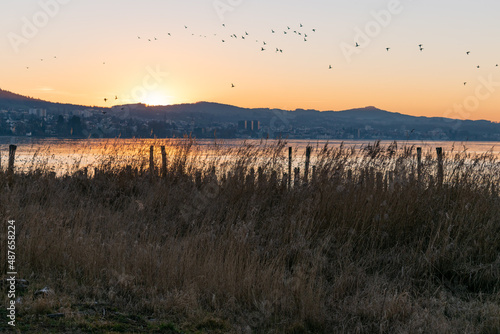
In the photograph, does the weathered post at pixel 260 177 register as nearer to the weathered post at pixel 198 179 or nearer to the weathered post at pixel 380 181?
the weathered post at pixel 198 179

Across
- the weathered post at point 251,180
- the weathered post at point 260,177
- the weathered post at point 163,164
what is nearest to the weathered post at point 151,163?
the weathered post at point 163,164

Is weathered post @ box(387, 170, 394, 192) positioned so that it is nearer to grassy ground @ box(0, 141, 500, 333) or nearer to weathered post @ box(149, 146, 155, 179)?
grassy ground @ box(0, 141, 500, 333)

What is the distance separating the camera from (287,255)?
6.11m

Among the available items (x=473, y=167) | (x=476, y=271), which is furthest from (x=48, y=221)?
(x=473, y=167)

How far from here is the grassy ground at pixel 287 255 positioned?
4.57m

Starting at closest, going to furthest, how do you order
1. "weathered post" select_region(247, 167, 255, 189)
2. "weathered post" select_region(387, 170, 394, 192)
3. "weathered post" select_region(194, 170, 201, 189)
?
"weathered post" select_region(387, 170, 394, 192) → "weathered post" select_region(247, 167, 255, 189) → "weathered post" select_region(194, 170, 201, 189)

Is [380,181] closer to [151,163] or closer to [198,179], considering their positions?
[198,179]

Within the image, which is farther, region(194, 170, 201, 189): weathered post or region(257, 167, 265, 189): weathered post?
region(194, 170, 201, 189): weathered post

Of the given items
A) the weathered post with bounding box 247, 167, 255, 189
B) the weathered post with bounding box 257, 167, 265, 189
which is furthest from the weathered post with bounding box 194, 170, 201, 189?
the weathered post with bounding box 247, 167, 255, 189

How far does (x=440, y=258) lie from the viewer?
611 cm

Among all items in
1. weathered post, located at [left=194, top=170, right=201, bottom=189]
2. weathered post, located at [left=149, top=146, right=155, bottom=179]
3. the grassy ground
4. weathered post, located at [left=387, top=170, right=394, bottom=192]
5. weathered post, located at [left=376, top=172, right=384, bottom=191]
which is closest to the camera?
the grassy ground

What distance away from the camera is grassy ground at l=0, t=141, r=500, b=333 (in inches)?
180

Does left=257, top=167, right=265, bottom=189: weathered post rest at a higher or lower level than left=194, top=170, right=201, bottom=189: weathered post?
higher

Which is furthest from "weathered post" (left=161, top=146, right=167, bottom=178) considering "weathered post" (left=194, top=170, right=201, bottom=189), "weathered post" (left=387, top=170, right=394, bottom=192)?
"weathered post" (left=387, top=170, right=394, bottom=192)
